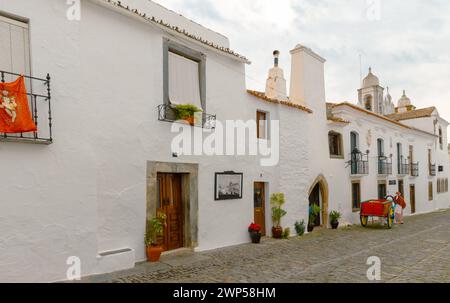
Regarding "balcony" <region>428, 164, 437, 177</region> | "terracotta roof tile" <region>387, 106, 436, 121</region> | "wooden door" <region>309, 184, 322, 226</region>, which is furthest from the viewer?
"terracotta roof tile" <region>387, 106, 436, 121</region>

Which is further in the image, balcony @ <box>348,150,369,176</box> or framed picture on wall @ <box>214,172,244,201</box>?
balcony @ <box>348,150,369,176</box>

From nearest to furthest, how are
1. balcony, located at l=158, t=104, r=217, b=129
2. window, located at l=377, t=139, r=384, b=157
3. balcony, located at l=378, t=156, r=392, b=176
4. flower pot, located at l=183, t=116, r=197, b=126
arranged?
1. balcony, located at l=158, t=104, r=217, b=129
2. flower pot, located at l=183, t=116, r=197, b=126
3. balcony, located at l=378, t=156, r=392, b=176
4. window, located at l=377, t=139, r=384, b=157

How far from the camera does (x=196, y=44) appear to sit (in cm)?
954

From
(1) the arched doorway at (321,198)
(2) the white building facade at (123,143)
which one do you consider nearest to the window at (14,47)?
(2) the white building facade at (123,143)

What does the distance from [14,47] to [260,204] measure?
8.76 m

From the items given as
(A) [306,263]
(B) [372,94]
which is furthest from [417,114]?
(A) [306,263]

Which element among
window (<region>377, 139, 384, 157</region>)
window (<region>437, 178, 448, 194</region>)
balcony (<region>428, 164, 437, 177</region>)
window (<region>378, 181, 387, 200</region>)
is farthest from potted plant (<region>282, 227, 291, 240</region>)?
window (<region>437, 178, 448, 194</region>)

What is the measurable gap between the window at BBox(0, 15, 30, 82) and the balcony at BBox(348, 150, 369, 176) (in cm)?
1480

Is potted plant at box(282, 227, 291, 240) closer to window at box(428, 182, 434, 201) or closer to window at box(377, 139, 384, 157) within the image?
window at box(377, 139, 384, 157)

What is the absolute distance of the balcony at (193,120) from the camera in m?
8.62

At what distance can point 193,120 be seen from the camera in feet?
29.9

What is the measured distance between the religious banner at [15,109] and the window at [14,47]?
17.5 inches

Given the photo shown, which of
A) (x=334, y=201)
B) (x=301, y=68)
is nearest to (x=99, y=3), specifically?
(x=301, y=68)

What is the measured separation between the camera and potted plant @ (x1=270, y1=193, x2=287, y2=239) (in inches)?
469
